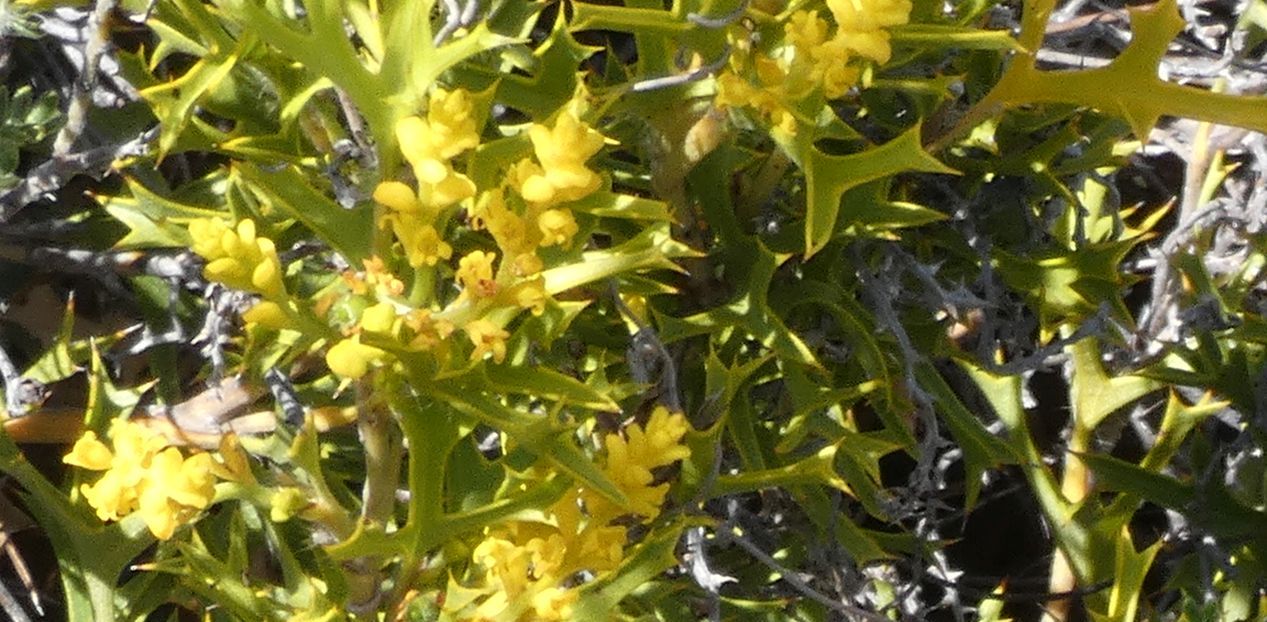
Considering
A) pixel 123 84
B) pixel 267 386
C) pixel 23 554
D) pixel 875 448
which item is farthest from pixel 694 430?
pixel 23 554

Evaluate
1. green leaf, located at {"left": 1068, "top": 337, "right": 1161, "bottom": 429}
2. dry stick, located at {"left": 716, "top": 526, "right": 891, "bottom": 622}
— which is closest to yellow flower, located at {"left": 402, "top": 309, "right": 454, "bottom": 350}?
dry stick, located at {"left": 716, "top": 526, "right": 891, "bottom": 622}

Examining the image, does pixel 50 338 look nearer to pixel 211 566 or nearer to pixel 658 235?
pixel 211 566

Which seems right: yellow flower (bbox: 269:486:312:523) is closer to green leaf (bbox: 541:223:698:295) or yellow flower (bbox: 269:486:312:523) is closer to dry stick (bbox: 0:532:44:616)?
green leaf (bbox: 541:223:698:295)

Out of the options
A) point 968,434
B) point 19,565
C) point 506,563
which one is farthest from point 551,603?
point 19,565

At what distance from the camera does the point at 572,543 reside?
2.17 ft

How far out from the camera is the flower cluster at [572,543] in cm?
63

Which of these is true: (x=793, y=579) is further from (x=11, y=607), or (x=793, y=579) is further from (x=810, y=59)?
(x=11, y=607)

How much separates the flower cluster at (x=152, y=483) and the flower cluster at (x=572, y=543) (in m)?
0.14

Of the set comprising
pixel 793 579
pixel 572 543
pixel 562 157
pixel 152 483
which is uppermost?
pixel 562 157

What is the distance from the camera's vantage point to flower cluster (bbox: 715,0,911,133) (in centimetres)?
58

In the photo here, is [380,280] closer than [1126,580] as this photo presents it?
Yes

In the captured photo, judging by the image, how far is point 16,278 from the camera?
892mm

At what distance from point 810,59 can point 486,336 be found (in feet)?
0.66

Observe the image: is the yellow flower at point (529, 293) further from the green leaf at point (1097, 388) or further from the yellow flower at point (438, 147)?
the green leaf at point (1097, 388)
